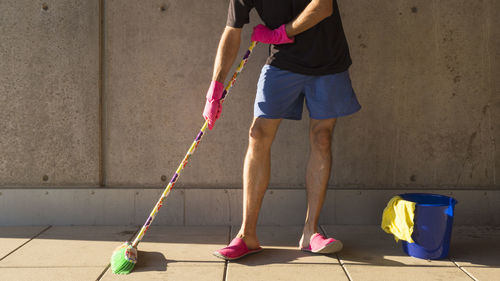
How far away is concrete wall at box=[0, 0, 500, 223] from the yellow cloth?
0.60m

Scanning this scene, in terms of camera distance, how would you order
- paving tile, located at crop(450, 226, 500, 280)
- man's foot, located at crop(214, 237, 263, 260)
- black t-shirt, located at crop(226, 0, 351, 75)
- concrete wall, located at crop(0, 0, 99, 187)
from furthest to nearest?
concrete wall, located at crop(0, 0, 99, 187) → black t-shirt, located at crop(226, 0, 351, 75) → man's foot, located at crop(214, 237, 263, 260) → paving tile, located at crop(450, 226, 500, 280)

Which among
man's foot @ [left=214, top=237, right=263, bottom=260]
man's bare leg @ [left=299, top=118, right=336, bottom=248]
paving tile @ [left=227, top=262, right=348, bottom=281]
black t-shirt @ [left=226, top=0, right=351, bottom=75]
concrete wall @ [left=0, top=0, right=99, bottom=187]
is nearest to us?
paving tile @ [left=227, top=262, right=348, bottom=281]

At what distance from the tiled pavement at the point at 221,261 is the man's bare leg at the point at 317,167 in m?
0.19

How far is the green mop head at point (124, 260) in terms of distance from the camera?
8.04ft

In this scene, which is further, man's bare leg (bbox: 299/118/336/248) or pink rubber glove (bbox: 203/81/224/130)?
man's bare leg (bbox: 299/118/336/248)

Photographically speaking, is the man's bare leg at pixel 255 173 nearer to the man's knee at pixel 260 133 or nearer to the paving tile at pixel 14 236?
the man's knee at pixel 260 133

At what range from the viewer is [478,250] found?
2.87 meters

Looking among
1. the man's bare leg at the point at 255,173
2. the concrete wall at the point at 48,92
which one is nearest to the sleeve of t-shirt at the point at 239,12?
the man's bare leg at the point at 255,173

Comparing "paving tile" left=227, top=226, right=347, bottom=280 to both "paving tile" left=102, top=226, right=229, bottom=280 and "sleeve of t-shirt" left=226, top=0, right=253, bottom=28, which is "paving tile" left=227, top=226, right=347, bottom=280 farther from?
"sleeve of t-shirt" left=226, top=0, right=253, bottom=28

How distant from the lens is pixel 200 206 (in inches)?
134

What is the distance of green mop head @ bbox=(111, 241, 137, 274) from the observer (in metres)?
2.45

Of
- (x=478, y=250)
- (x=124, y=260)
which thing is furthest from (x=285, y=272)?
(x=478, y=250)

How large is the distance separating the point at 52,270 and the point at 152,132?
1212 mm

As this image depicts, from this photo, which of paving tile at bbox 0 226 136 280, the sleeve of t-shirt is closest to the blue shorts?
the sleeve of t-shirt
